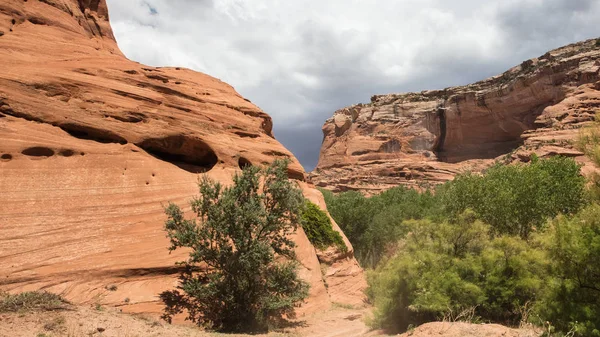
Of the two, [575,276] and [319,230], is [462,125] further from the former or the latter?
[575,276]

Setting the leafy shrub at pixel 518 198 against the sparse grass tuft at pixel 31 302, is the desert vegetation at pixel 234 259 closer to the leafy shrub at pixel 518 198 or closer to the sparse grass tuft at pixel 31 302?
the sparse grass tuft at pixel 31 302

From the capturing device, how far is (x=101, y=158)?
16.2 m

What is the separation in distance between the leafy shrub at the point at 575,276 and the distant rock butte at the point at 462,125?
48112 millimetres

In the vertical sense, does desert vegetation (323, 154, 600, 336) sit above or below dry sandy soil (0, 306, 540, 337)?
above

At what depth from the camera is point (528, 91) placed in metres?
69.6

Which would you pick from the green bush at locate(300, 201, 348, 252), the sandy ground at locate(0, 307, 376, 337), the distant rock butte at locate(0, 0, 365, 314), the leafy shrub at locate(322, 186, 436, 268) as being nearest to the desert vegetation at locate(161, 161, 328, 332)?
the sandy ground at locate(0, 307, 376, 337)

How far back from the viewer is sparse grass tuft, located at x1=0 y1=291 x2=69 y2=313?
10370mm

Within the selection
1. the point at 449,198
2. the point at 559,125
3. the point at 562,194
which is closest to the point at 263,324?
the point at 449,198

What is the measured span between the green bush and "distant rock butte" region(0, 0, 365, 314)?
0.72m

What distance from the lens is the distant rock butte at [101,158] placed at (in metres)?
13.0

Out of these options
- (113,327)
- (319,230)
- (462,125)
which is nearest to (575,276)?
(113,327)

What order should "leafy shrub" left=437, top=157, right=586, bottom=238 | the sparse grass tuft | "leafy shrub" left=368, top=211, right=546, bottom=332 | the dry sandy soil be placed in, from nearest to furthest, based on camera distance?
the dry sandy soil → the sparse grass tuft → "leafy shrub" left=368, top=211, right=546, bottom=332 → "leafy shrub" left=437, top=157, right=586, bottom=238

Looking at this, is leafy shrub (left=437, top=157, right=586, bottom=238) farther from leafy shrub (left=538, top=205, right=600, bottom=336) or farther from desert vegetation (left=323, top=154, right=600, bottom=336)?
leafy shrub (left=538, top=205, right=600, bottom=336)

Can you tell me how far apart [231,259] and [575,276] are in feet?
31.3
